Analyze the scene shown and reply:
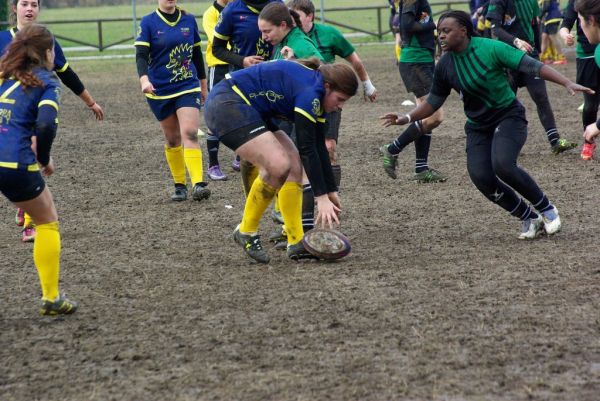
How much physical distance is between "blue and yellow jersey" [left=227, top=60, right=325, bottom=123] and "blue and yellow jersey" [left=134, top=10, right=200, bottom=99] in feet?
8.86

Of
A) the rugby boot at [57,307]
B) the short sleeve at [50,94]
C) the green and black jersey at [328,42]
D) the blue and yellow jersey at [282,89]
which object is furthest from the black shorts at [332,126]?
the rugby boot at [57,307]

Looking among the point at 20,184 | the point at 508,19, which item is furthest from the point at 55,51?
the point at 508,19

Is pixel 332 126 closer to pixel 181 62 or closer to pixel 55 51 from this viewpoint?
pixel 181 62

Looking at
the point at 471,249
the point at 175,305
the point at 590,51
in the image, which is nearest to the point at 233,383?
the point at 175,305

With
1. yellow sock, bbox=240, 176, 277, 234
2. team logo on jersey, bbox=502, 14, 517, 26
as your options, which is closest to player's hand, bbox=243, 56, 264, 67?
yellow sock, bbox=240, 176, 277, 234

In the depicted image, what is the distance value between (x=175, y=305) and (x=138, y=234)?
2.31 meters

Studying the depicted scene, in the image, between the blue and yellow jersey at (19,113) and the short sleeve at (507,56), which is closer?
the blue and yellow jersey at (19,113)

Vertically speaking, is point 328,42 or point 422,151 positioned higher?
point 328,42

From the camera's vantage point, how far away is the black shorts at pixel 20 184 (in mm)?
5691

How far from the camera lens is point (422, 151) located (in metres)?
10.1

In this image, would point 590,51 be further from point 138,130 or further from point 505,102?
point 138,130

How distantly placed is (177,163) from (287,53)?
2.54m

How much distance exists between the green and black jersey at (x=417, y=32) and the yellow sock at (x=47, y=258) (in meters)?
5.51

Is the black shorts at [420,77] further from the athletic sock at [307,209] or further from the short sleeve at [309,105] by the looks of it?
the short sleeve at [309,105]
